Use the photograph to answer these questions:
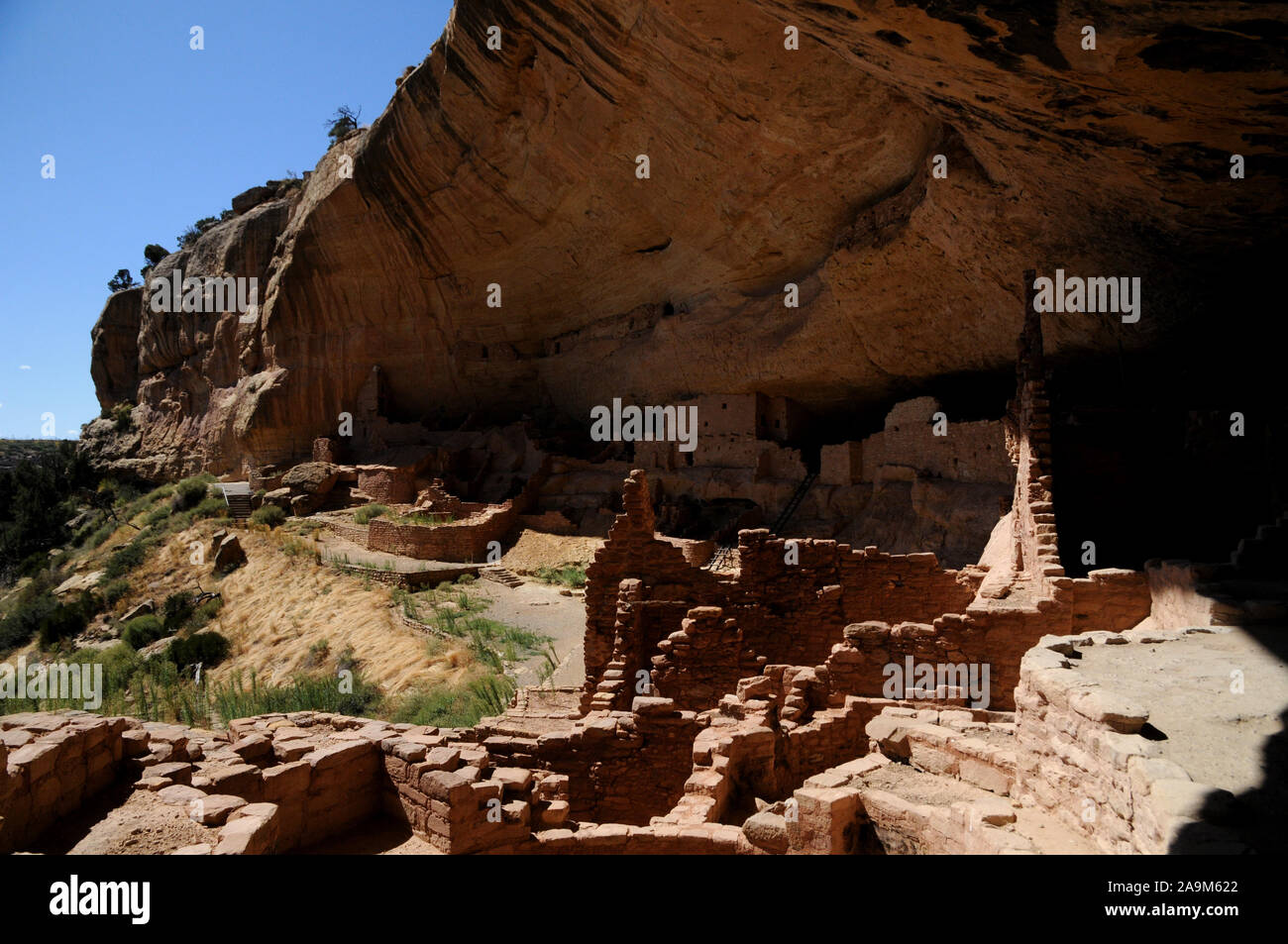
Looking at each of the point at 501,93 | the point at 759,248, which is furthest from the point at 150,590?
the point at 759,248

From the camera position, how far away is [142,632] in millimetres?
19969

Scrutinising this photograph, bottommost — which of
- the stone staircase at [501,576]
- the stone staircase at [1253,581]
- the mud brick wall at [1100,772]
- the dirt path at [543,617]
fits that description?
the dirt path at [543,617]

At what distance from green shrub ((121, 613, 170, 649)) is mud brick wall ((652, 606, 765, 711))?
55.6 feet

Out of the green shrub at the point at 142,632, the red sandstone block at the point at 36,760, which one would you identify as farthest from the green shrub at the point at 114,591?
the red sandstone block at the point at 36,760

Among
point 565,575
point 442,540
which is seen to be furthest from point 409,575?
point 565,575

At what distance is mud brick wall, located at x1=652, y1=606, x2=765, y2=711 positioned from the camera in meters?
8.23

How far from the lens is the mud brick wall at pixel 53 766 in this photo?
15.5 feet

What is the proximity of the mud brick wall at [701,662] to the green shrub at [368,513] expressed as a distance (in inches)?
777

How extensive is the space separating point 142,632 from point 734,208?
17690 mm

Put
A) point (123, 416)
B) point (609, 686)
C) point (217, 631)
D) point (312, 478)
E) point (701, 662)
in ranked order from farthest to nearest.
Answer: point (123, 416), point (312, 478), point (217, 631), point (701, 662), point (609, 686)

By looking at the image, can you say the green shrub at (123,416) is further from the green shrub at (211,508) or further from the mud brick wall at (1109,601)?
the mud brick wall at (1109,601)

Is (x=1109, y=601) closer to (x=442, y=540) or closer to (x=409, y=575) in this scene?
(x=409, y=575)

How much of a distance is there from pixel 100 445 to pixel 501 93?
126ft
